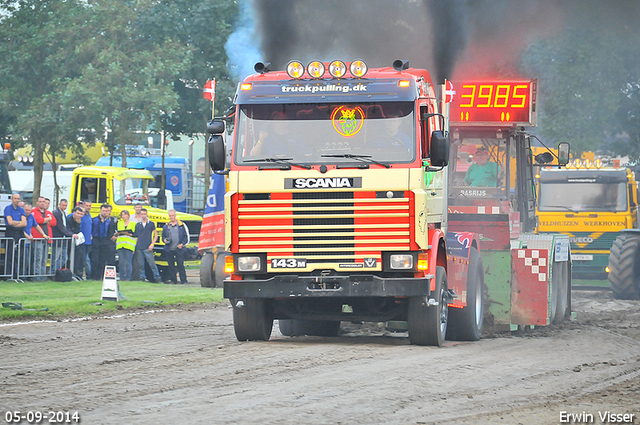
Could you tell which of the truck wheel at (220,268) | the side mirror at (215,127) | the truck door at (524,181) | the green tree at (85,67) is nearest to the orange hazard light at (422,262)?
the side mirror at (215,127)

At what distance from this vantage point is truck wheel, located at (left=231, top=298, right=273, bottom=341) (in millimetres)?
12156

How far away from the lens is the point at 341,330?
47.8 feet

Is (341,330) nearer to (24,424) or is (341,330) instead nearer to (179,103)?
(24,424)

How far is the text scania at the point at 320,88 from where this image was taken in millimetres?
11609

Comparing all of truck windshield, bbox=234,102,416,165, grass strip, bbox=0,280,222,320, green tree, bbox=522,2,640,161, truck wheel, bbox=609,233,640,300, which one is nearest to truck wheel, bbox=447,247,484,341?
truck windshield, bbox=234,102,416,165

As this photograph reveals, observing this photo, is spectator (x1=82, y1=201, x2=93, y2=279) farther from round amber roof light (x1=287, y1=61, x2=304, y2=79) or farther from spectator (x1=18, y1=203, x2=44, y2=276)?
round amber roof light (x1=287, y1=61, x2=304, y2=79)

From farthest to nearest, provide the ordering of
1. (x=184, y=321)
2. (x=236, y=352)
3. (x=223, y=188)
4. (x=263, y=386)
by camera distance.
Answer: (x=223, y=188) < (x=184, y=321) < (x=236, y=352) < (x=263, y=386)

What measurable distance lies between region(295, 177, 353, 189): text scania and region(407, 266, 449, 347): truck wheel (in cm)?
164

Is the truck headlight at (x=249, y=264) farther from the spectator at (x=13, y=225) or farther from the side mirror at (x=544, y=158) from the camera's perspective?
the spectator at (x=13, y=225)

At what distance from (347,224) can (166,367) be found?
2687 mm

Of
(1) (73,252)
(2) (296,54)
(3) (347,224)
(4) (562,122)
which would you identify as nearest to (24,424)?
(3) (347,224)

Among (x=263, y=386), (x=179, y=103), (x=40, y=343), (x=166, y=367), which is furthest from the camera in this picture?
(x=179, y=103)

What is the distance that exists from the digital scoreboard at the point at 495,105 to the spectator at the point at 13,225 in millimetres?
10452

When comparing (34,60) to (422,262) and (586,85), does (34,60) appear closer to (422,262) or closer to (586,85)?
(586,85)
